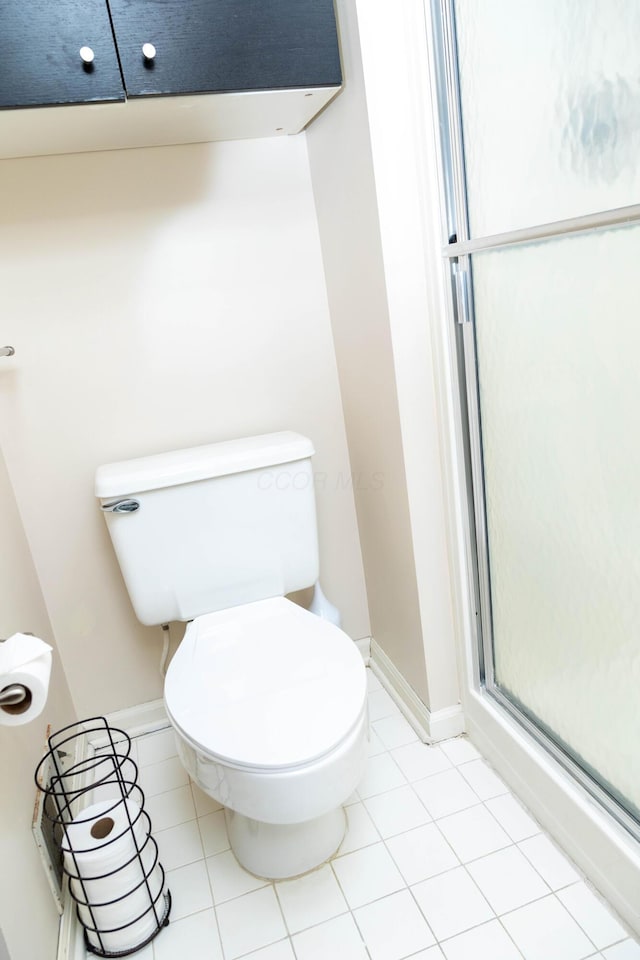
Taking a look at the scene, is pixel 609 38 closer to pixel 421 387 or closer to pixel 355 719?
pixel 421 387

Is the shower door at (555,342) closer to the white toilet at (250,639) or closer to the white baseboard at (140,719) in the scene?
the white toilet at (250,639)

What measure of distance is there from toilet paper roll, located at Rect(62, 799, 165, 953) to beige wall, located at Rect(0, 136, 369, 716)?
57 centimetres

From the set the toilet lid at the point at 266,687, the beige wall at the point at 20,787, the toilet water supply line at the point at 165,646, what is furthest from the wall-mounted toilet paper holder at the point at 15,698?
the toilet water supply line at the point at 165,646

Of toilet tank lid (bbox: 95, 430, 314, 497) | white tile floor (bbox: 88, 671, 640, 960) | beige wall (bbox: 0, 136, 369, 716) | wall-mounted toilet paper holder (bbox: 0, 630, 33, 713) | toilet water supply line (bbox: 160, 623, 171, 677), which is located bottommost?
white tile floor (bbox: 88, 671, 640, 960)

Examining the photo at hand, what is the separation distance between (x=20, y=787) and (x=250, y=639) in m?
0.49

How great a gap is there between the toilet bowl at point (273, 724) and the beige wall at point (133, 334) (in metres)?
0.43

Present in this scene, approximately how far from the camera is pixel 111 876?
3.79 ft

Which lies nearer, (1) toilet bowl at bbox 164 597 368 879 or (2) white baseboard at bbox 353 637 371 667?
(1) toilet bowl at bbox 164 597 368 879

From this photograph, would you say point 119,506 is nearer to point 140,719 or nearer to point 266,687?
point 266,687

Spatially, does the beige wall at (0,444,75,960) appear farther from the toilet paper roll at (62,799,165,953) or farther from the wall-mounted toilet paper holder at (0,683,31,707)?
the wall-mounted toilet paper holder at (0,683,31,707)

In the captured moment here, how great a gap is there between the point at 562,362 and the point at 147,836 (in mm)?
1157

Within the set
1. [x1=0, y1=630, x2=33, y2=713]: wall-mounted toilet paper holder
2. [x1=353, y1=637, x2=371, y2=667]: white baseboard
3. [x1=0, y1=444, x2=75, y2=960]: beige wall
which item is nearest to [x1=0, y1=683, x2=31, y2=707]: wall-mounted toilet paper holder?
[x1=0, y1=630, x2=33, y2=713]: wall-mounted toilet paper holder

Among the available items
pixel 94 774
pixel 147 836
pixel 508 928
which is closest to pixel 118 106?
pixel 147 836

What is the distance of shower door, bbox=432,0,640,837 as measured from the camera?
87 centimetres
